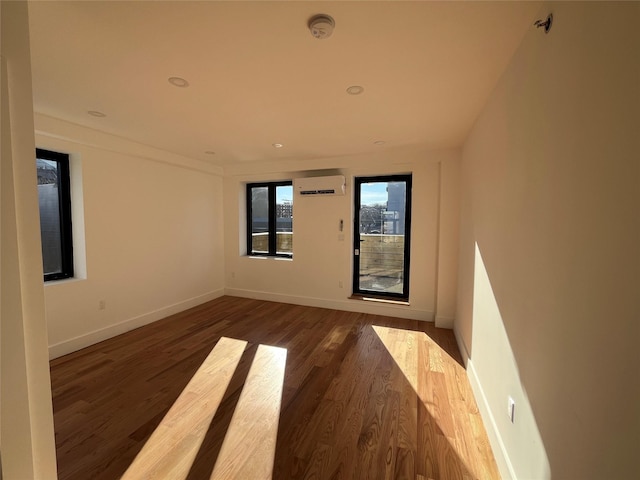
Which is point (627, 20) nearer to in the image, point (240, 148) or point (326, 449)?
point (326, 449)

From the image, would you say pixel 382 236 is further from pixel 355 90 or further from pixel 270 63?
pixel 270 63

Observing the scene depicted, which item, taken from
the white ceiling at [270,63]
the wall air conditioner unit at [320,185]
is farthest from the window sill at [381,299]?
the white ceiling at [270,63]

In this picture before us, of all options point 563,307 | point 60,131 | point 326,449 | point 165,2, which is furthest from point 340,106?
point 60,131

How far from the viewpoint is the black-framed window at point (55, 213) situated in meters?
2.86

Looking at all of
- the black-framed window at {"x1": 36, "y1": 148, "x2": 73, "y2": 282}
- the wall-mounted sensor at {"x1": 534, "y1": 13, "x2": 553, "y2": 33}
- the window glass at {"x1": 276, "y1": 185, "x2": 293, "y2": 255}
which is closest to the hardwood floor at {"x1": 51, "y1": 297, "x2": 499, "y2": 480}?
the black-framed window at {"x1": 36, "y1": 148, "x2": 73, "y2": 282}

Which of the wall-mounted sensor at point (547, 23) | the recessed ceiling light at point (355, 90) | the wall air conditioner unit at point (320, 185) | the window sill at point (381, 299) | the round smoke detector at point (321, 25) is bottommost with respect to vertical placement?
the window sill at point (381, 299)

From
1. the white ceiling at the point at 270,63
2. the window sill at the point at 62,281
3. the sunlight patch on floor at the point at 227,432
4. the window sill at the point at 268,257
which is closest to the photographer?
the white ceiling at the point at 270,63

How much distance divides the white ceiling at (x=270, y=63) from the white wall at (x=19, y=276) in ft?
2.21

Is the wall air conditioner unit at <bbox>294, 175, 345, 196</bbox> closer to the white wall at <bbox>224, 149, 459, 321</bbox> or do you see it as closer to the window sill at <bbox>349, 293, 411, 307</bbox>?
the white wall at <bbox>224, 149, 459, 321</bbox>

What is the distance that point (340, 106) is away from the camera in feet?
7.46

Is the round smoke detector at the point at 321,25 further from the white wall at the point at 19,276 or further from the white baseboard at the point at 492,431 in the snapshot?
the white baseboard at the point at 492,431

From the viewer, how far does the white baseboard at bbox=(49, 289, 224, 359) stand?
110 inches

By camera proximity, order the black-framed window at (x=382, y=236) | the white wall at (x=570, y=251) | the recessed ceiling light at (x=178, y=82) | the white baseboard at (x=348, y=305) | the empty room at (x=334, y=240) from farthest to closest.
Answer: the black-framed window at (x=382, y=236) < the white baseboard at (x=348, y=305) < the recessed ceiling light at (x=178, y=82) < the empty room at (x=334, y=240) < the white wall at (x=570, y=251)

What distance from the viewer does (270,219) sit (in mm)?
4961
